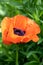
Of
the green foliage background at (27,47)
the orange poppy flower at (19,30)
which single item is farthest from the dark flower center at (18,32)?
the green foliage background at (27,47)

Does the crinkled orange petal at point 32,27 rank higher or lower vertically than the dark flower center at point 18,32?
higher

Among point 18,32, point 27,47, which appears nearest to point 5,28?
point 18,32

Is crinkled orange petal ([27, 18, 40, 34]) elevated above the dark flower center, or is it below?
above

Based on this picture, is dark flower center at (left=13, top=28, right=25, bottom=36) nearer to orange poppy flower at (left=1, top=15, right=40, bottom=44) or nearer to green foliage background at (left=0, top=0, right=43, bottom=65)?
orange poppy flower at (left=1, top=15, right=40, bottom=44)

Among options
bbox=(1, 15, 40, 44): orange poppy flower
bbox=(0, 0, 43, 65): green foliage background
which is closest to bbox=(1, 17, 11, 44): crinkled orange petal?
bbox=(1, 15, 40, 44): orange poppy flower

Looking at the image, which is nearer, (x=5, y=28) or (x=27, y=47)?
(x=5, y=28)

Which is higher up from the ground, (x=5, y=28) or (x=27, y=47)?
(x=5, y=28)

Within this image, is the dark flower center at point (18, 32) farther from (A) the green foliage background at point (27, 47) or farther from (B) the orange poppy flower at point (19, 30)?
(A) the green foliage background at point (27, 47)

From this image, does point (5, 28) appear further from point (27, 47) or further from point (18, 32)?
point (27, 47)
